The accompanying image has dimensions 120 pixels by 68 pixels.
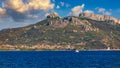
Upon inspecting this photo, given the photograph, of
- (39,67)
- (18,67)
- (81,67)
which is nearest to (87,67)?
(81,67)

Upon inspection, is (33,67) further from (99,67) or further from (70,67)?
(99,67)

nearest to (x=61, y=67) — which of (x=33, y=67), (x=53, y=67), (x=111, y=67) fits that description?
(x=53, y=67)

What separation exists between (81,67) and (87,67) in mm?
3224

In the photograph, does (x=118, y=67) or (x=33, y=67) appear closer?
(x=118, y=67)

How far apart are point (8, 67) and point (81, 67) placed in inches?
1474

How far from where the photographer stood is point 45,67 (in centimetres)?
16312

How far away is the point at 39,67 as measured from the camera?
16338 centimetres

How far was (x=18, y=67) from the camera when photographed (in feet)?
534

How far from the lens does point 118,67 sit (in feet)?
505

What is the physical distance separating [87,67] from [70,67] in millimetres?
8795

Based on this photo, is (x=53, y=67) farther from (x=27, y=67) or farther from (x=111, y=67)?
(x=111, y=67)

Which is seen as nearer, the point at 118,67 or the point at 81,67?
the point at 118,67

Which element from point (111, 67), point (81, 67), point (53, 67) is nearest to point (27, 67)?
point (53, 67)

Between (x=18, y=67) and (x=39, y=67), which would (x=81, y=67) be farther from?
(x=18, y=67)
